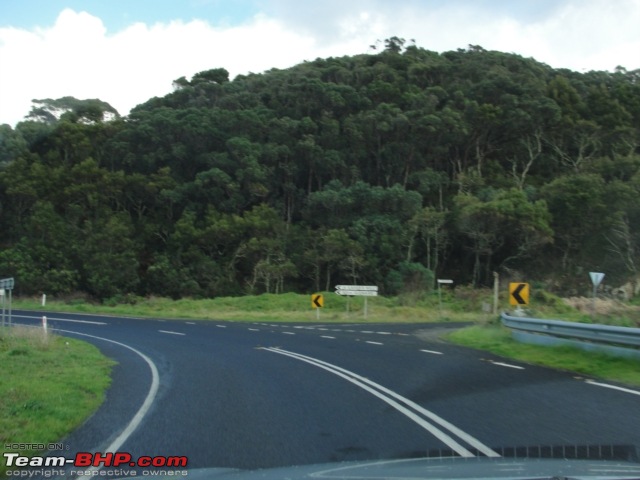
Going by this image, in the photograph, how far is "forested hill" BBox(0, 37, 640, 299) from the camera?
177ft

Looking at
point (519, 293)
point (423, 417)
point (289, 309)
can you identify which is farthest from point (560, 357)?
point (289, 309)

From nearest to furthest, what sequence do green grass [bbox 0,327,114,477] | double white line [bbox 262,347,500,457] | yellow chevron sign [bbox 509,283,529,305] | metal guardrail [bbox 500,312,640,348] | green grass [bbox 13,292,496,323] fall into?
double white line [bbox 262,347,500,457], green grass [bbox 0,327,114,477], metal guardrail [bbox 500,312,640,348], yellow chevron sign [bbox 509,283,529,305], green grass [bbox 13,292,496,323]

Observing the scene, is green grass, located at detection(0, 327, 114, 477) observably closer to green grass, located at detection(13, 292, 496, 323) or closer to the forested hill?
green grass, located at detection(13, 292, 496, 323)

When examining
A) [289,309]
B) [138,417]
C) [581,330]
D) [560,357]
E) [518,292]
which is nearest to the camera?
[138,417]

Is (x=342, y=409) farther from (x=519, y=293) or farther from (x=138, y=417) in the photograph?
(x=519, y=293)

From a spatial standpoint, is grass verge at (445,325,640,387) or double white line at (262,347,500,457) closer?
double white line at (262,347,500,457)

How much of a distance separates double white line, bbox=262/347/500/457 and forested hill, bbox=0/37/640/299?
40.2 metres

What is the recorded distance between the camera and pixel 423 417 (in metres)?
9.02

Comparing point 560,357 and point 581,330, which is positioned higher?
point 581,330

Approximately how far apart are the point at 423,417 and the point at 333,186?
50.1 meters

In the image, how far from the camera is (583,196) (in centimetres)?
5144

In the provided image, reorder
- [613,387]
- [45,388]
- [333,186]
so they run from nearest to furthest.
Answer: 1. [45,388]
2. [613,387]
3. [333,186]

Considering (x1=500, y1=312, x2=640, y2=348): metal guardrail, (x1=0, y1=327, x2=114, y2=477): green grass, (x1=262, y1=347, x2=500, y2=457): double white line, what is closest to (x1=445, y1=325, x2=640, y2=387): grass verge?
(x1=500, y1=312, x2=640, y2=348): metal guardrail

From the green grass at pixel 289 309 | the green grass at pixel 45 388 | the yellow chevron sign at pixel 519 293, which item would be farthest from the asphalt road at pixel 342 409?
the green grass at pixel 289 309
